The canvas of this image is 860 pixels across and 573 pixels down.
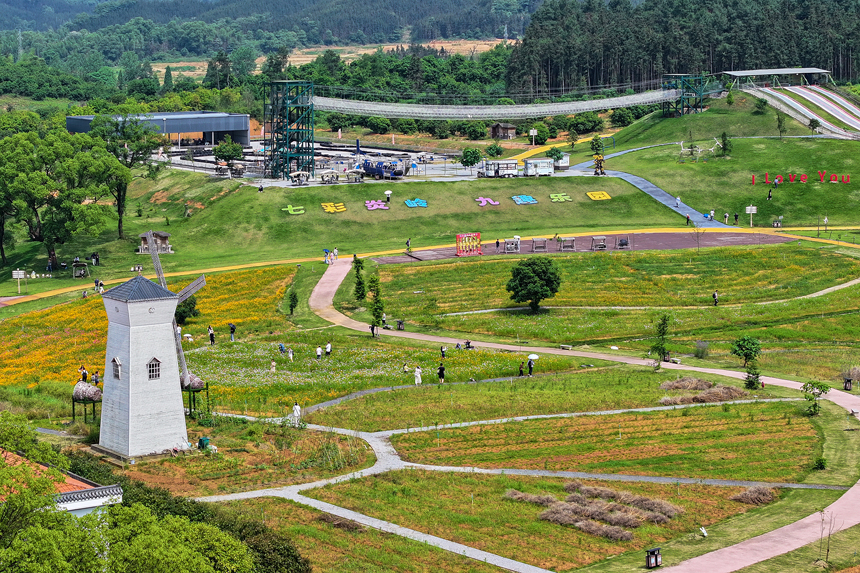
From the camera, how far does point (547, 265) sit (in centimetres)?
Answer: 9575

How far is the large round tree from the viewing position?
9488 centimetres

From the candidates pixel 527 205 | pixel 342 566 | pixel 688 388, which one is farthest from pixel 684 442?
pixel 527 205

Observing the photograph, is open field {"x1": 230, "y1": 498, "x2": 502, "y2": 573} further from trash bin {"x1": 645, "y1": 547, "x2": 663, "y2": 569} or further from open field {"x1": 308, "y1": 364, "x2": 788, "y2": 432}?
open field {"x1": 308, "y1": 364, "x2": 788, "y2": 432}

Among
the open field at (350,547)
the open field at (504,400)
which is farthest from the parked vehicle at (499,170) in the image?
the open field at (350,547)

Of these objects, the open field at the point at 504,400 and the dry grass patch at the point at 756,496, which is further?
the open field at the point at 504,400

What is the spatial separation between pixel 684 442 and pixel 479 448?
1206 cm

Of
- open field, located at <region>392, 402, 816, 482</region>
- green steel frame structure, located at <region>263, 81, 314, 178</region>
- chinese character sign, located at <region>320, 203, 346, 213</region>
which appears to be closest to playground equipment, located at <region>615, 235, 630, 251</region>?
chinese character sign, located at <region>320, 203, 346, 213</region>

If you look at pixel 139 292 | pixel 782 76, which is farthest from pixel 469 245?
pixel 782 76

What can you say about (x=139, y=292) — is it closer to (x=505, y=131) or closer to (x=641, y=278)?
(x=641, y=278)

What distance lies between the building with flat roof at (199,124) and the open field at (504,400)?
10598cm

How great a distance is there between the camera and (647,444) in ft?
200

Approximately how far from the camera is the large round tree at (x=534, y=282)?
9488cm

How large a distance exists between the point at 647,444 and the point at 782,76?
147 m

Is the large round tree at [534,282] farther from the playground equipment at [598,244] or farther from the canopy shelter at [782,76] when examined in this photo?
the canopy shelter at [782,76]
